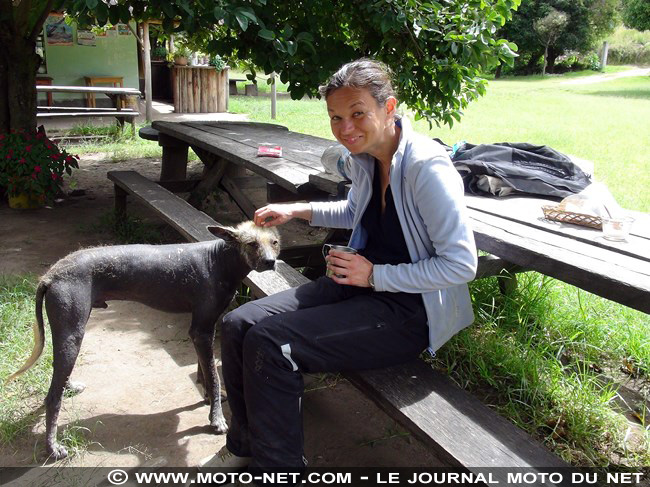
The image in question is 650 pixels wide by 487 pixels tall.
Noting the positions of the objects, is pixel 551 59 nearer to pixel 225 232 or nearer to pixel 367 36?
pixel 367 36

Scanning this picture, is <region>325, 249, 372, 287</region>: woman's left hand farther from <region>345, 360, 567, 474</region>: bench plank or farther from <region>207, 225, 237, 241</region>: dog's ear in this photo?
<region>207, 225, 237, 241</region>: dog's ear

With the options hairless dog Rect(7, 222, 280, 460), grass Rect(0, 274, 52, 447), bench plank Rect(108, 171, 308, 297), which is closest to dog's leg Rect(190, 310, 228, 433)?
hairless dog Rect(7, 222, 280, 460)

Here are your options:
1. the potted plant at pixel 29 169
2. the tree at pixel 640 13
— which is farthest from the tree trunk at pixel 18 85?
the tree at pixel 640 13

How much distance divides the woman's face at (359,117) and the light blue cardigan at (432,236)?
4.0 inches

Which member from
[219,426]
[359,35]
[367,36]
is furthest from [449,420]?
[359,35]

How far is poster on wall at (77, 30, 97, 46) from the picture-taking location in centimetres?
1320

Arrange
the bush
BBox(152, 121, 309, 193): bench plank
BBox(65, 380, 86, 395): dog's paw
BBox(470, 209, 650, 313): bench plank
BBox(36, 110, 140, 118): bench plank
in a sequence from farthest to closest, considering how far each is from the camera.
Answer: the bush < BBox(36, 110, 140, 118): bench plank < BBox(152, 121, 309, 193): bench plank < BBox(65, 380, 86, 395): dog's paw < BBox(470, 209, 650, 313): bench plank

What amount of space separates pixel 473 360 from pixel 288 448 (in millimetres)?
1504

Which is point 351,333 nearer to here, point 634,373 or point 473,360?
point 473,360

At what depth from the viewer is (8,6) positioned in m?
6.23

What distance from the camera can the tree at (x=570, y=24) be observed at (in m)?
38.5

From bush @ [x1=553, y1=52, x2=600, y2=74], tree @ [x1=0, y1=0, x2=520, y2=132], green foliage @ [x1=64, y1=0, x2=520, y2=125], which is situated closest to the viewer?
tree @ [x1=0, y1=0, x2=520, y2=132]

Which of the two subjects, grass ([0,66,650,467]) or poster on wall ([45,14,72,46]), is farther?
poster on wall ([45,14,72,46])

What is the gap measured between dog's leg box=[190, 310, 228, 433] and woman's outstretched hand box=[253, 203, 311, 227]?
53 centimetres
